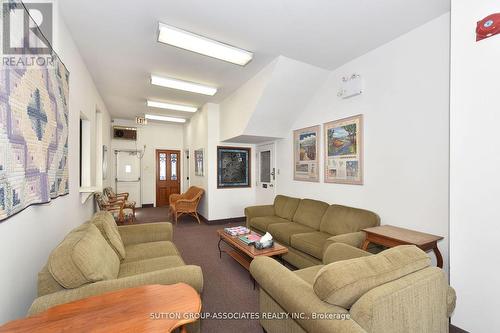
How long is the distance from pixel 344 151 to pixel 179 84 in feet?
9.84

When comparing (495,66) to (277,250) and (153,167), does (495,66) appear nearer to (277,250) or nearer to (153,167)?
(277,250)

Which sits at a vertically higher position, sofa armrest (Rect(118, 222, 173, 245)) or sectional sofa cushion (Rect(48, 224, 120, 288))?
sectional sofa cushion (Rect(48, 224, 120, 288))

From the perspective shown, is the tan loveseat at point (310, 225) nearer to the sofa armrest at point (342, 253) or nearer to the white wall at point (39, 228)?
the sofa armrest at point (342, 253)

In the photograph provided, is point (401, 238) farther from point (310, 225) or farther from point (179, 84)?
point (179, 84)

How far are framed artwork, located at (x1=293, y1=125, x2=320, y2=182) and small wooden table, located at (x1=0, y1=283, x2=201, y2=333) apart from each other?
3.04 m

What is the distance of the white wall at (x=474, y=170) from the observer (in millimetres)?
1601

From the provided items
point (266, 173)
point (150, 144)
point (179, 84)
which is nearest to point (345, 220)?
point (266, 173)

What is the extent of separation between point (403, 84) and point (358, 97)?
59 cm

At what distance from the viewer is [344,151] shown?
3256 millimetres

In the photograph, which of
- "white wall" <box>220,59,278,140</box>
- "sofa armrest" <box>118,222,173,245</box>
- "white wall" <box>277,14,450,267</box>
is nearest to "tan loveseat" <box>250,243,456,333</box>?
"white wall" <box>277,14,450,267</box>

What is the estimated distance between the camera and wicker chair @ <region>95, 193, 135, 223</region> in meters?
4.28

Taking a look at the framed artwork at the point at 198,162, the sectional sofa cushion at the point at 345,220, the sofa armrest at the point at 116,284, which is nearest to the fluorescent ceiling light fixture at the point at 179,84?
the framed artwork at the point at 198,162

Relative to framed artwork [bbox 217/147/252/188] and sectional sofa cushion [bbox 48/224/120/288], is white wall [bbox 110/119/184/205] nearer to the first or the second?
framed artwork [bbox 217/147/252/188]

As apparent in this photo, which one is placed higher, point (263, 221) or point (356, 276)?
point (356, 276)
